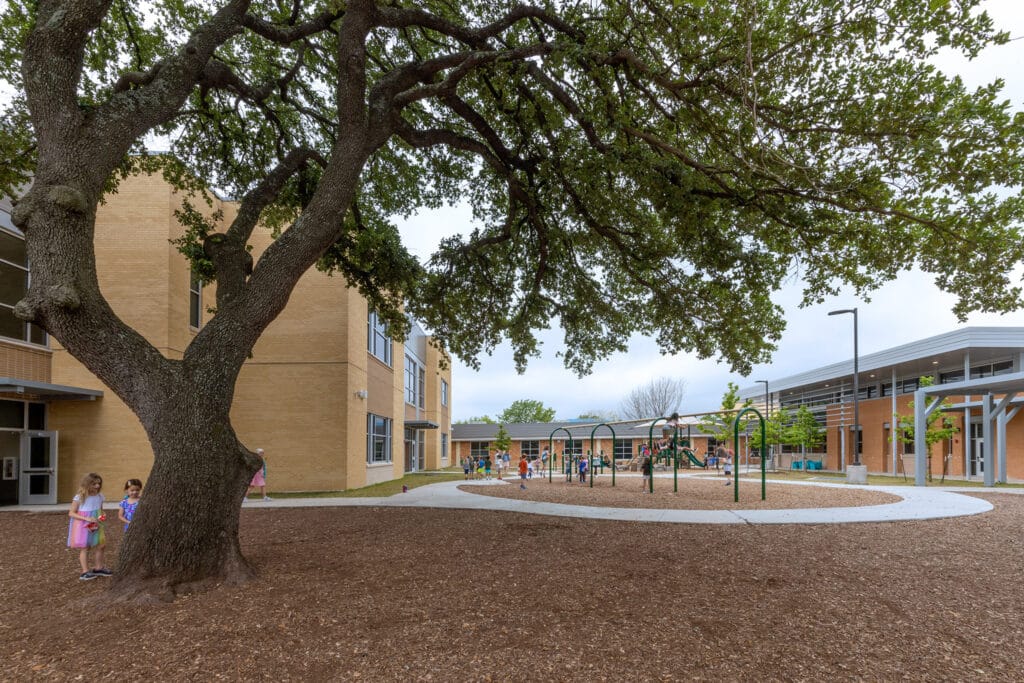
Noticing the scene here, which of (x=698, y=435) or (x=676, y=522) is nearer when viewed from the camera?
(x=676, y=522)

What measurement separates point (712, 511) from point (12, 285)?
59.4ft

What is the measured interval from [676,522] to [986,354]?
24082 mm

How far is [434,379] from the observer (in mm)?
40781

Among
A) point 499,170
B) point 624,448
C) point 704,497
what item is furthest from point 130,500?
point 624,448

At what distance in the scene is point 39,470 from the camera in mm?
15422

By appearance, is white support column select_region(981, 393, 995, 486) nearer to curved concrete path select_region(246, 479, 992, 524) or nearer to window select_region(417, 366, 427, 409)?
curved concrete path select_region(246, 479, 992, 524)

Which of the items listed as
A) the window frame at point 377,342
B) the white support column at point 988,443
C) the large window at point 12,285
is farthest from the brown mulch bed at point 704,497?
the large window at point 12,285

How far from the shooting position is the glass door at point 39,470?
50.4 feet

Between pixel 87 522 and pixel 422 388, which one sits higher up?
pixel 422 388

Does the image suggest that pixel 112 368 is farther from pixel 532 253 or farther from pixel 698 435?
pixel 698 435

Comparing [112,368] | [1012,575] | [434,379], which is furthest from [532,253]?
[434,379]

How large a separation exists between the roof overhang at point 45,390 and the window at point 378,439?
A: 8.81 metres

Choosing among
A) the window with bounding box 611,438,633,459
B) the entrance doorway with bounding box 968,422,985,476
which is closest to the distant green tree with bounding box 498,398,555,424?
the window with bounding box 611,438,633,459

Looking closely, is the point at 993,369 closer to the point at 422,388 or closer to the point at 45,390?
the point at 422,388
